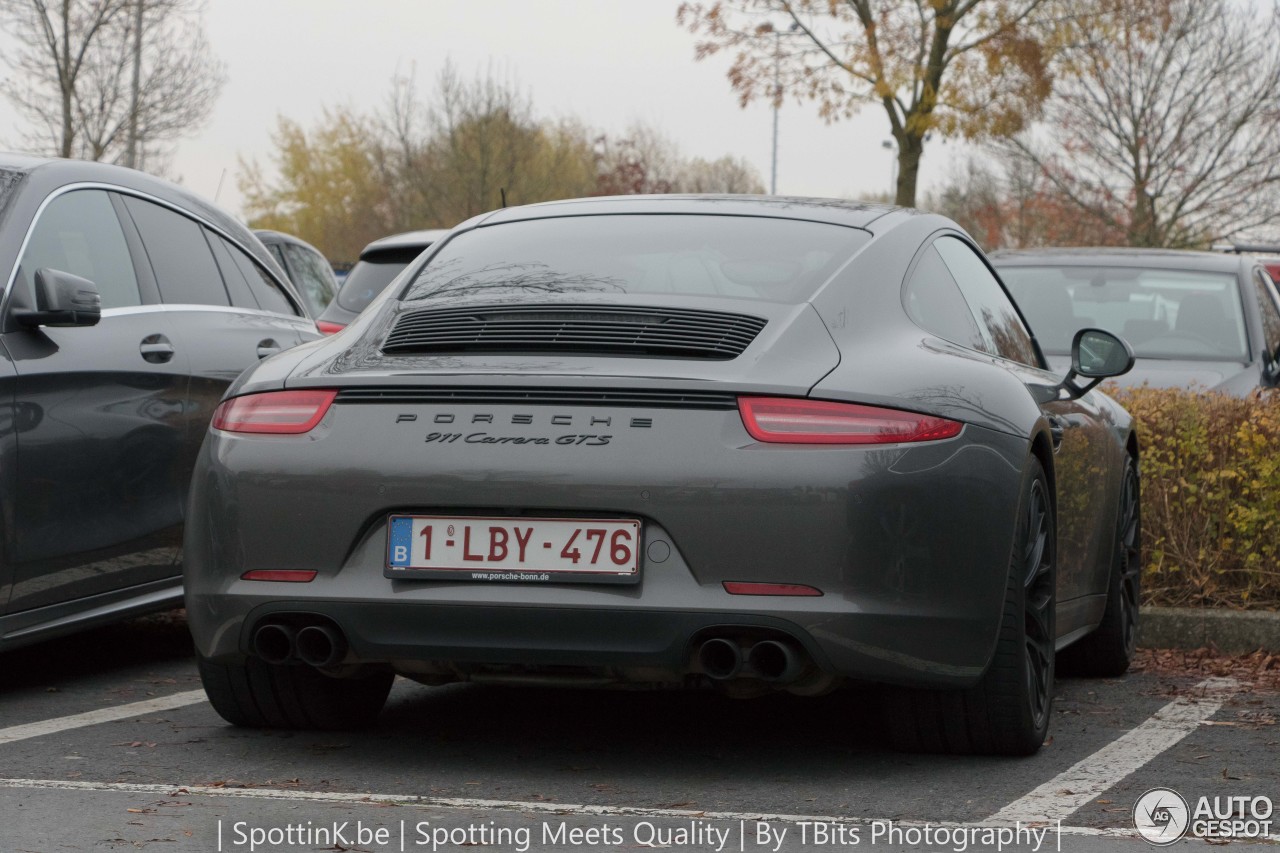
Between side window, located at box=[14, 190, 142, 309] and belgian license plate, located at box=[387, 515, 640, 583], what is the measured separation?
1882 mm

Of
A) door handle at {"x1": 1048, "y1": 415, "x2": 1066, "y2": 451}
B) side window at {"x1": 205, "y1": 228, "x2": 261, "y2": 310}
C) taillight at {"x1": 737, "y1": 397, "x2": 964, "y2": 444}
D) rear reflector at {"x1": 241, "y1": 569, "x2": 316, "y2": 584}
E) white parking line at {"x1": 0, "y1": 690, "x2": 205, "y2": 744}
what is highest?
side window at {"x1": 205, "y1": 228, "x2": 261, "y2": 310}

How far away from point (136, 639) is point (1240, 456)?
4.17m

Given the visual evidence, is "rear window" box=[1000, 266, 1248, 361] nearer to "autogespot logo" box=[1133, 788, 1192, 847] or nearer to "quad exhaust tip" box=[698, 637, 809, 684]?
"autogespot logo" box=[1133, 788, 1192, 847]

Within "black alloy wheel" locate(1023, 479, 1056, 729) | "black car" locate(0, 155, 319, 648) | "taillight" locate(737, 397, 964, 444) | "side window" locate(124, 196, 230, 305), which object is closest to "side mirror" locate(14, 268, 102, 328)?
"black car" locate(0, 155, 319, 648)

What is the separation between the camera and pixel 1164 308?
31.6 feet

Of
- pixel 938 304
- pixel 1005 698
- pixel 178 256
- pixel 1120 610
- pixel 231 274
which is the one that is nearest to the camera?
pixel 1005 698

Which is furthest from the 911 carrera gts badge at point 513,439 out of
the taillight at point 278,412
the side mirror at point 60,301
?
the side mirror at point 60,301

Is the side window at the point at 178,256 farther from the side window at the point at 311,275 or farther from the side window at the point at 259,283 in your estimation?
the side window at the point at 311,275

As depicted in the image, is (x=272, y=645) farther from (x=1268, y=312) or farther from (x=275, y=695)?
(x=1268, y=312)

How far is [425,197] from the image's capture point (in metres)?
46.9

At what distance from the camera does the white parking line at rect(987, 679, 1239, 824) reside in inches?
155

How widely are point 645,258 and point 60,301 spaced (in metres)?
1.71

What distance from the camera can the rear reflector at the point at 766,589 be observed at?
395cm

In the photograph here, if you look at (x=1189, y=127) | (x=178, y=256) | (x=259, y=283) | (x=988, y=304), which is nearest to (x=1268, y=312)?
(x=988, y=304)
